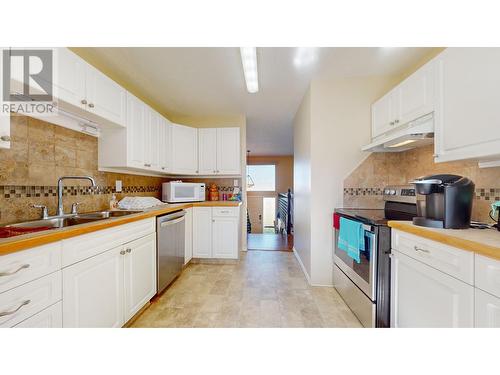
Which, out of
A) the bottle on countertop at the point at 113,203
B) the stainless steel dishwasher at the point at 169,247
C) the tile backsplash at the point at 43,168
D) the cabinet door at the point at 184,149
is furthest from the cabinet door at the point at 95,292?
the cabinet door at the point at 184,149

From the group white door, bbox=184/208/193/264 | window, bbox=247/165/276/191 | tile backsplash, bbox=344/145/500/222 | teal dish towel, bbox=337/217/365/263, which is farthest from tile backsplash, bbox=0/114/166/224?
window, bbox=247/165/276/191

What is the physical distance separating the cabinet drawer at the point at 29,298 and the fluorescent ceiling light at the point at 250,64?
2024 mm

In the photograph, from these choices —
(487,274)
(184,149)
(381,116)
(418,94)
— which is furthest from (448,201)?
(184,149)

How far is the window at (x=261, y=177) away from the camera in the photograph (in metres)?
7.85

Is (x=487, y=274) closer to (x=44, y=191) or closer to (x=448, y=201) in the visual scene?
(x=448, y=201)

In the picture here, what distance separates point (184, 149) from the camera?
331 cm

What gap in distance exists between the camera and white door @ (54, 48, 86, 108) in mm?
1346

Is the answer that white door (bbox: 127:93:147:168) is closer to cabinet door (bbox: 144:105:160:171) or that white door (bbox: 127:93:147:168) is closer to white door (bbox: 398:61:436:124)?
cabinet door (bbox: 144:105:160:171)

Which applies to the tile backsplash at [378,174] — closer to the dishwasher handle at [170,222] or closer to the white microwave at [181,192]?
the dishwasher handle at [170,222]

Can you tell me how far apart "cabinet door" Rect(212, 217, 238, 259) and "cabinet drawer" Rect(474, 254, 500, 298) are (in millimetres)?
2476
